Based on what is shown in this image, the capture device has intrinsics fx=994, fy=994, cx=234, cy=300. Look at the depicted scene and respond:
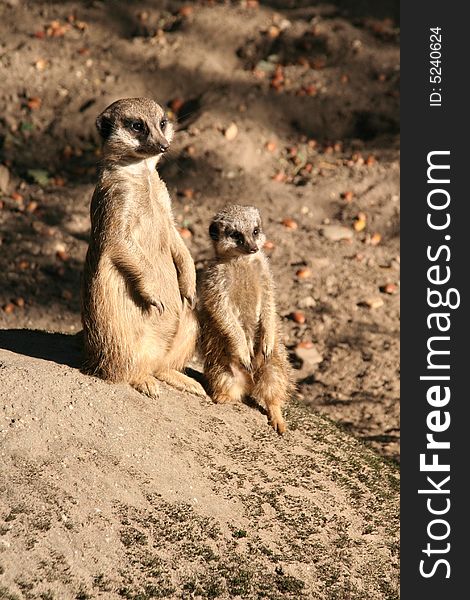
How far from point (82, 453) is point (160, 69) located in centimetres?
597

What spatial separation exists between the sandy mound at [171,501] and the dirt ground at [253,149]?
1.53 metres

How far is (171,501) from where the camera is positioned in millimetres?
4387

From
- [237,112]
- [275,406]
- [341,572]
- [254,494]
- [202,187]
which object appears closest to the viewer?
[341,572]

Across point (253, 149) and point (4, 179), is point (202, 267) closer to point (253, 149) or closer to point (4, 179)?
point (253, 149)

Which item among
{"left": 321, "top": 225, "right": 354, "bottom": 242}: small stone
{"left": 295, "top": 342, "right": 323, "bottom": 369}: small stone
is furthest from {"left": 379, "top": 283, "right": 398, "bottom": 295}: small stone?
{"left": 295, "top": 342, "right": 323, "bottom": 369}: small stone

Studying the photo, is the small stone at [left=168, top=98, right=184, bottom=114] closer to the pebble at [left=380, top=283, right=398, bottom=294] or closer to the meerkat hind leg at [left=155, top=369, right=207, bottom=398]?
the pebble at [left=380, top=283, right=398, bottom=294]

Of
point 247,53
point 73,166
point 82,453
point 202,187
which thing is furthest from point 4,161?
point 82,453

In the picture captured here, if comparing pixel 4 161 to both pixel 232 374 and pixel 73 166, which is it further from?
pixel 232 374

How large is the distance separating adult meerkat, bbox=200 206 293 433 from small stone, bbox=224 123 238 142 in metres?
3.69

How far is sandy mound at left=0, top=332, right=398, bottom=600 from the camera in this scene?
3.96 metres

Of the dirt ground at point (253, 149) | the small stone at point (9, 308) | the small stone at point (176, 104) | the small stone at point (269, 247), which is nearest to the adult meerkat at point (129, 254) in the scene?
the dirt ground at point (253, 149)

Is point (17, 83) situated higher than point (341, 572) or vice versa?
point (17, 83)

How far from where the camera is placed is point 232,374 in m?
5.39

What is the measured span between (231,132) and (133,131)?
4240 millimetres
